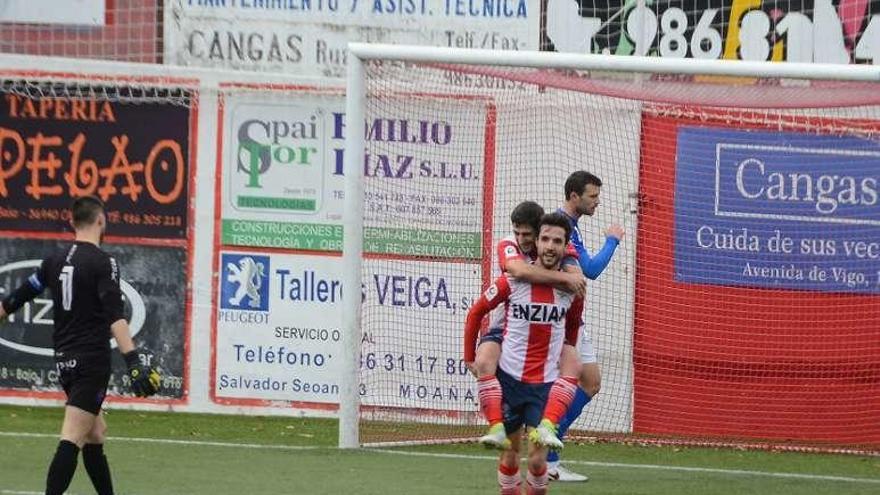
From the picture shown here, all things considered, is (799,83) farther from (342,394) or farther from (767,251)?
(342,394)

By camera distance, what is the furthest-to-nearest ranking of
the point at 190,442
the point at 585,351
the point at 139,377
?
the point at 190,442, the point at 585,351, the point at 139,377

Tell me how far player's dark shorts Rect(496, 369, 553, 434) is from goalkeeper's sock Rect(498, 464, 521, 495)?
0.21 meters

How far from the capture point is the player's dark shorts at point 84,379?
950 cm

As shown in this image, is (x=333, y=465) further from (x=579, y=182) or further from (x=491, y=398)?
(x=491, y=398)

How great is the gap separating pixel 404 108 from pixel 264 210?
1.50m

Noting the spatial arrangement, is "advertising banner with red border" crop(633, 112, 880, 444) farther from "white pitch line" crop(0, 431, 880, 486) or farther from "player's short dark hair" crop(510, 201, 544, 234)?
"player's short dark hair" crop(510, 201, 544, 234)

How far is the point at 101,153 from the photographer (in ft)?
48.6

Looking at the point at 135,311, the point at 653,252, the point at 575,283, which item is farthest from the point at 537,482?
the point at 135,311

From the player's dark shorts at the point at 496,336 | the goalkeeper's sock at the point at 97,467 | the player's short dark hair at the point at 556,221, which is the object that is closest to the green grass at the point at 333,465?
the goalkeeper's sock at the point at 97,467

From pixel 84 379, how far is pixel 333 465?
3072mm

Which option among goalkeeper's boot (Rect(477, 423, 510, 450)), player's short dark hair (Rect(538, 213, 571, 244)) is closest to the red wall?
player's short dark hair (Rect(538, 213, 571, 244))

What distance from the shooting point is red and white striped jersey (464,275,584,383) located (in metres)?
9.75

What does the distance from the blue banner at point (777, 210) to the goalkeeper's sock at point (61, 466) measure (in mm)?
6130

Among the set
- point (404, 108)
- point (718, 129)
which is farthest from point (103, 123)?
point (718, 129)
